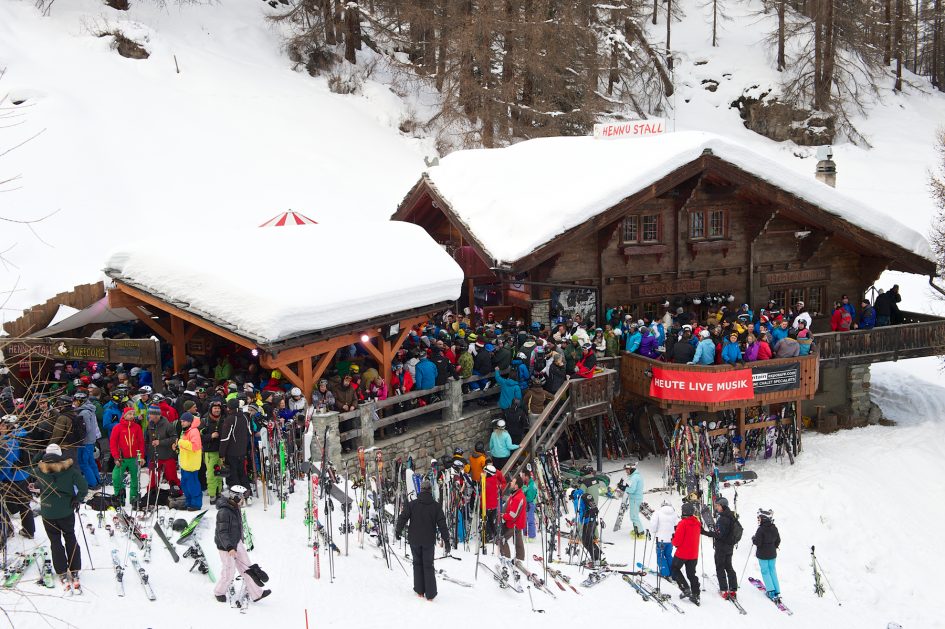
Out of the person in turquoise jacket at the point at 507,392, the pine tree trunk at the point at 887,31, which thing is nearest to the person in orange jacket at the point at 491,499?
the person in turquoise jacket at the point at 507,392

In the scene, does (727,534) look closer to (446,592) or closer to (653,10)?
(446,592)

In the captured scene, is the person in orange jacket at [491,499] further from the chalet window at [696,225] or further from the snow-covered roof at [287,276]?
the chalet window at [696,225]

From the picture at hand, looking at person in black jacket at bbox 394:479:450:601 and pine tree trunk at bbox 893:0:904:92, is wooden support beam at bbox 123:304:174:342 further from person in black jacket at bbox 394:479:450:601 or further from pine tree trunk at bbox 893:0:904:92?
pine tree trunk at bbox 893:0:904:92

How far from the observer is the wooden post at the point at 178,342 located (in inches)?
650

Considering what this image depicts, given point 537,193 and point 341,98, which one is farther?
point 341,98

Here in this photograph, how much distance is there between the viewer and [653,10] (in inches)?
2222

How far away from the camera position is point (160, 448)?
11.9 meters

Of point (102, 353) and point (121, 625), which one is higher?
point (102, 353)

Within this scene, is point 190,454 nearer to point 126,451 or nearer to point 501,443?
point 126,451

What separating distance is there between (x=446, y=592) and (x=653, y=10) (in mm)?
52576

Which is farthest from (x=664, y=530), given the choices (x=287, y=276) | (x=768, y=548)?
(x=287, y=276)

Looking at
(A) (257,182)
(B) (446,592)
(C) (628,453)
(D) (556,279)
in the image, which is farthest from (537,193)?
(A) (257,182)

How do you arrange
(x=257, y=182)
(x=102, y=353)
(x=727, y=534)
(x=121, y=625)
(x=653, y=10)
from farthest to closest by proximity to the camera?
(x=653, y=10), (x=257, y=182), (x=102, y=353), (x=727, y=534), (x=121, y=625)

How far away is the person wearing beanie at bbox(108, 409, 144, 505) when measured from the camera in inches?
470
